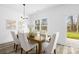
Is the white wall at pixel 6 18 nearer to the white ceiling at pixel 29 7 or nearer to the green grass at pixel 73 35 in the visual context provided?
the white ceiling at pixel 29 7

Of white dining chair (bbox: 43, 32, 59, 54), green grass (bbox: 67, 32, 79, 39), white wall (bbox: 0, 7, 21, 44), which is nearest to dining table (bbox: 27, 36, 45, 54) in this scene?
white dining chair (bbox: 43, 32, 59, 54)

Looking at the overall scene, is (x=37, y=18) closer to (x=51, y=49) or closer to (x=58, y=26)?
(x=58, y=26)

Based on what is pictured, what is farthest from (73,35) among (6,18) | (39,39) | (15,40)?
(6,18)

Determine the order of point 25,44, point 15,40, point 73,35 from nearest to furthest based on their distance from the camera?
point 73,35
point 15,40
point 25,44

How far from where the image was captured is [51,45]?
2.02m

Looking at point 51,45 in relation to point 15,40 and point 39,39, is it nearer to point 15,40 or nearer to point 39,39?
point 39,39

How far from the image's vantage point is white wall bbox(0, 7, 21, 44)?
1.91 meters

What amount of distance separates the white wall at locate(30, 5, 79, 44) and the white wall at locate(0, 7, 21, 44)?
1.15 ft

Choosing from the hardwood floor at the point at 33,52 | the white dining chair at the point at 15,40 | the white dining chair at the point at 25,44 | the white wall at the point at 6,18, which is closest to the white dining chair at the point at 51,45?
the hardwood floor at the point at 33,52

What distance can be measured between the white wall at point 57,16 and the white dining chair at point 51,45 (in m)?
0.09

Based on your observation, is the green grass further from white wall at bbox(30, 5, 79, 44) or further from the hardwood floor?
the hardwood floor

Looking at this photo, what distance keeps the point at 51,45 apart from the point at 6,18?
1.12 m

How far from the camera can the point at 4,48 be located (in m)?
1.97
